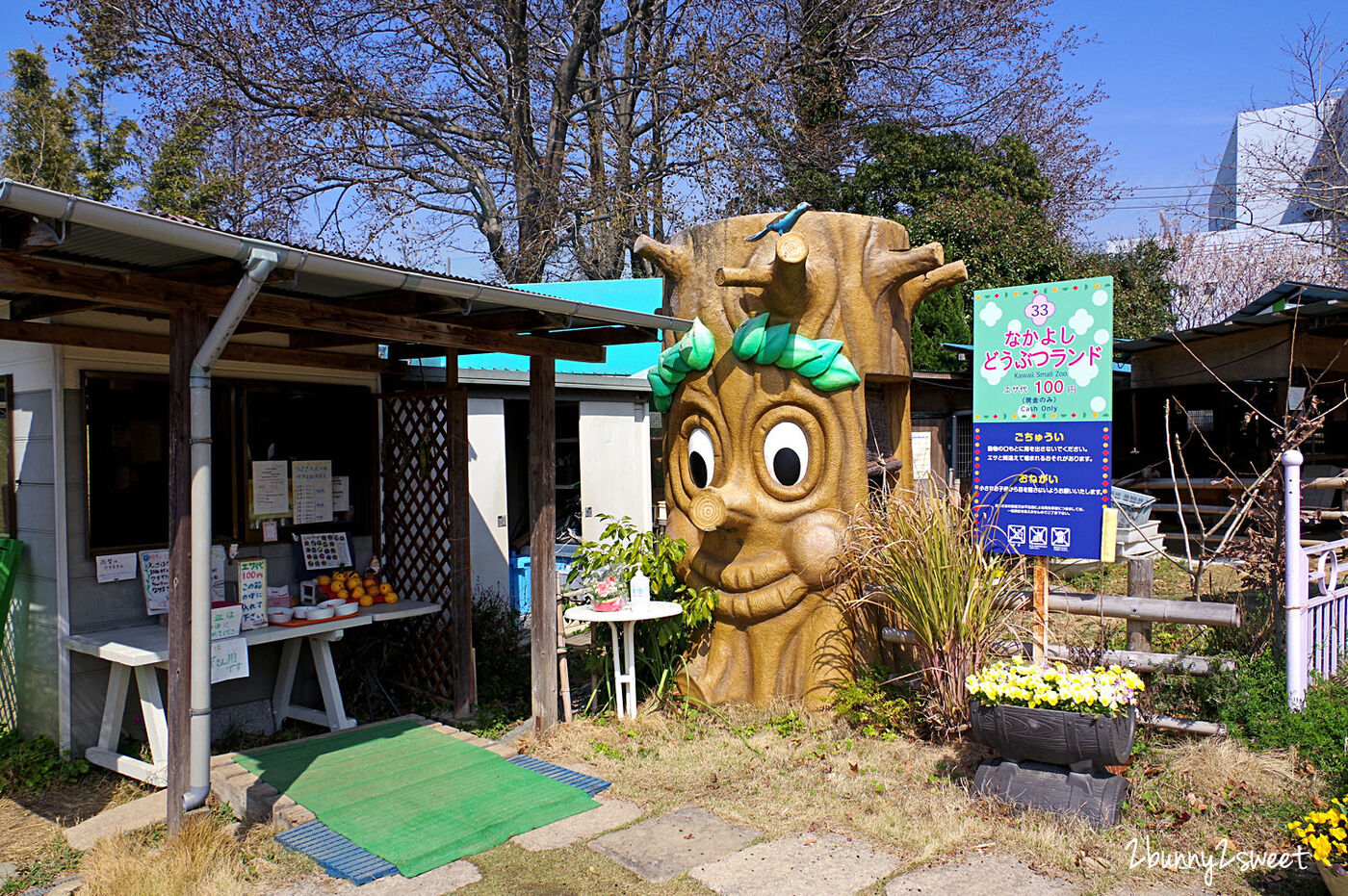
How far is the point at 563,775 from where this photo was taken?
516 centimetres

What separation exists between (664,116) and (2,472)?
43.0 feet

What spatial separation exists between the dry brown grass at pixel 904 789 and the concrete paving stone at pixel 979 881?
78 millimetres

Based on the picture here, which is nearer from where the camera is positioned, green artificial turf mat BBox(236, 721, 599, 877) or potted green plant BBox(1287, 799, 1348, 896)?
potted green plant BBox(1287, 799, 1348, 896)

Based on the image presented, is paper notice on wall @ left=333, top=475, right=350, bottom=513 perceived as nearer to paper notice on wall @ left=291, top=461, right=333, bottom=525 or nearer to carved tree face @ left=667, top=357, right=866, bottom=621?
paper notice on wall @ left=291, top=461, right=333, bottom=525

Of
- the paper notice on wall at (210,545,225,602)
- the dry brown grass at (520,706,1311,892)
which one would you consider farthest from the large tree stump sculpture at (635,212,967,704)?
the paper notice on wall at (210,545,225,602)

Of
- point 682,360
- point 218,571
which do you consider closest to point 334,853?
point 218,571

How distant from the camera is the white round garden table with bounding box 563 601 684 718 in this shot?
18.8 feet

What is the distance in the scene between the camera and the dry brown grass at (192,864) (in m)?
3.78

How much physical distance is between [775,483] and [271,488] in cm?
337

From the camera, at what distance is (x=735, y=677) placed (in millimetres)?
6047

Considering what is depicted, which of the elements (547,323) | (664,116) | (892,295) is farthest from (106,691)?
(664,116)

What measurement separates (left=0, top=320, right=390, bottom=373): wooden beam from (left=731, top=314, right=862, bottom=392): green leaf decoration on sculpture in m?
2.83

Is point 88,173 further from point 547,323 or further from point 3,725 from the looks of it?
point 547,323

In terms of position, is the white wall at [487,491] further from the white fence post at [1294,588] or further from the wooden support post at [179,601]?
the white fence post at [1294,588]
